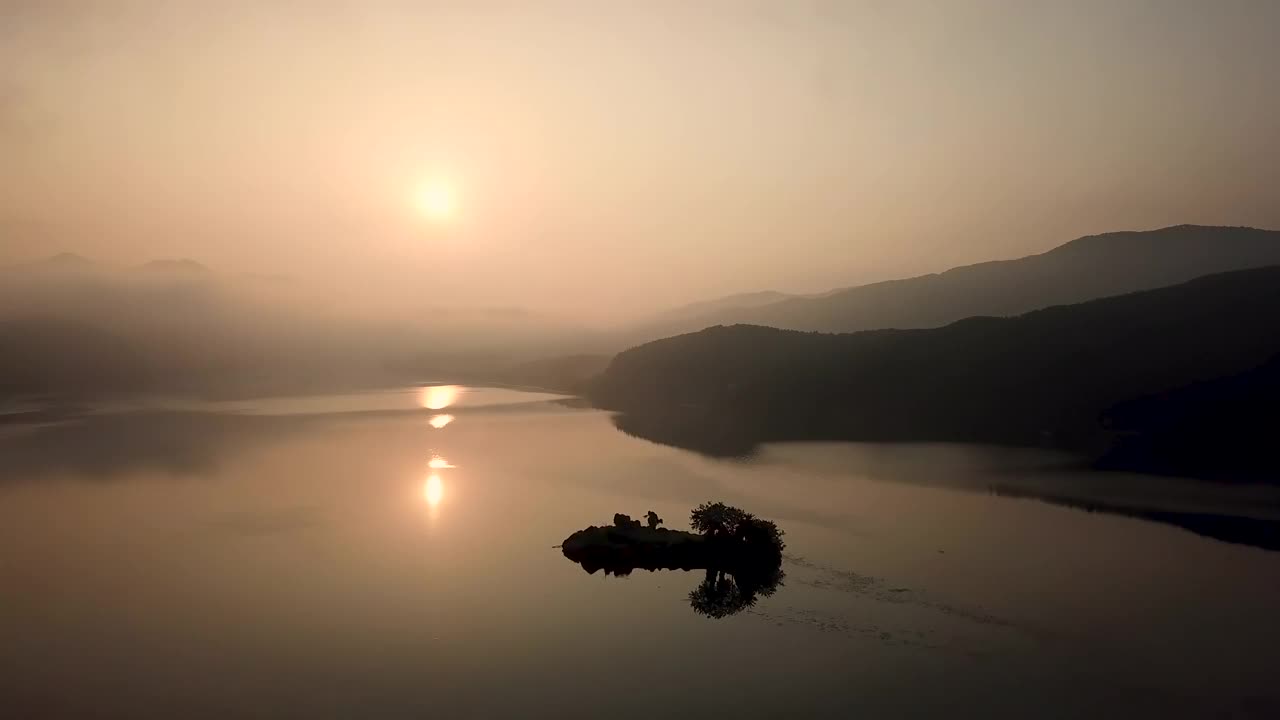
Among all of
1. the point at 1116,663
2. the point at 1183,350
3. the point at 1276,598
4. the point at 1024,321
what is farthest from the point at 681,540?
the point at 1024,321

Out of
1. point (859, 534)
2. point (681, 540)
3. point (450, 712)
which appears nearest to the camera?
point (450, 712)

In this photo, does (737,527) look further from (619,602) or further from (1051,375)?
(1051,375)

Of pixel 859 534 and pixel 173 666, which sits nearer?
pixel 173 666

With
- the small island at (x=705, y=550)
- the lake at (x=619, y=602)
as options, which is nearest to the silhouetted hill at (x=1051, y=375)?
the lake at (x=619, y=602)

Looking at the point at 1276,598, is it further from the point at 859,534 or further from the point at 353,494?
the point at 353,494

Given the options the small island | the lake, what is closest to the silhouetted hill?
the lake

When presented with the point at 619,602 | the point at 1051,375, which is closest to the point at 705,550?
the point at 619,602

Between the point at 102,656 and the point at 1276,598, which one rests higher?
the point at 102,656
